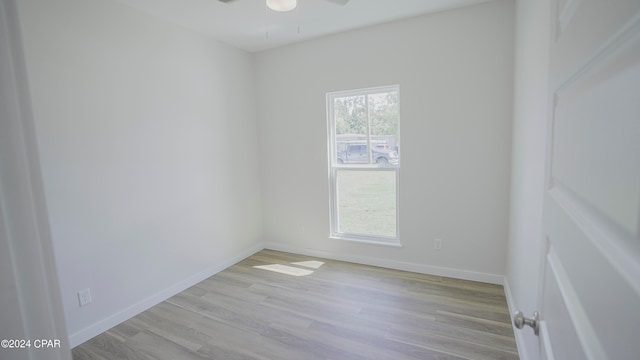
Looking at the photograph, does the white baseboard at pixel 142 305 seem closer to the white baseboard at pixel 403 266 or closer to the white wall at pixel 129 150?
the white wall at pixel 129 150

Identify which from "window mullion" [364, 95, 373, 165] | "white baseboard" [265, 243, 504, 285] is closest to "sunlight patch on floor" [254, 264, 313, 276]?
"white baseboard" [265, 243, 504, 285]

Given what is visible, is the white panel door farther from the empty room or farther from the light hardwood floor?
the light hardwood floor

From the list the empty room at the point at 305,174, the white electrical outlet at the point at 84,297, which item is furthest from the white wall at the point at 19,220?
the white electrical outlet at the point at 84,297

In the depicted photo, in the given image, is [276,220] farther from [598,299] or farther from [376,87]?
[598,299]

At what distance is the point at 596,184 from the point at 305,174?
3443mm

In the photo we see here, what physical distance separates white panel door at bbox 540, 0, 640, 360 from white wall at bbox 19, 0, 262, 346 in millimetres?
2858

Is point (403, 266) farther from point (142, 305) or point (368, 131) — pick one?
point (142, 305)

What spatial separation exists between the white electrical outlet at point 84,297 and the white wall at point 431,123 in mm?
2343

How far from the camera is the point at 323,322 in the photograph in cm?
242

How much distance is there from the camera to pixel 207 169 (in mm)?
3352

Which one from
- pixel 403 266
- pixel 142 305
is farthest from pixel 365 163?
pixel 142 305

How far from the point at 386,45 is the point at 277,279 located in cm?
289

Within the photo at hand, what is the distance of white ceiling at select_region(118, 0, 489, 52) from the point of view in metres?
2.58

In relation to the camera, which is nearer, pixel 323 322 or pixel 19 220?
pixel 19 220
